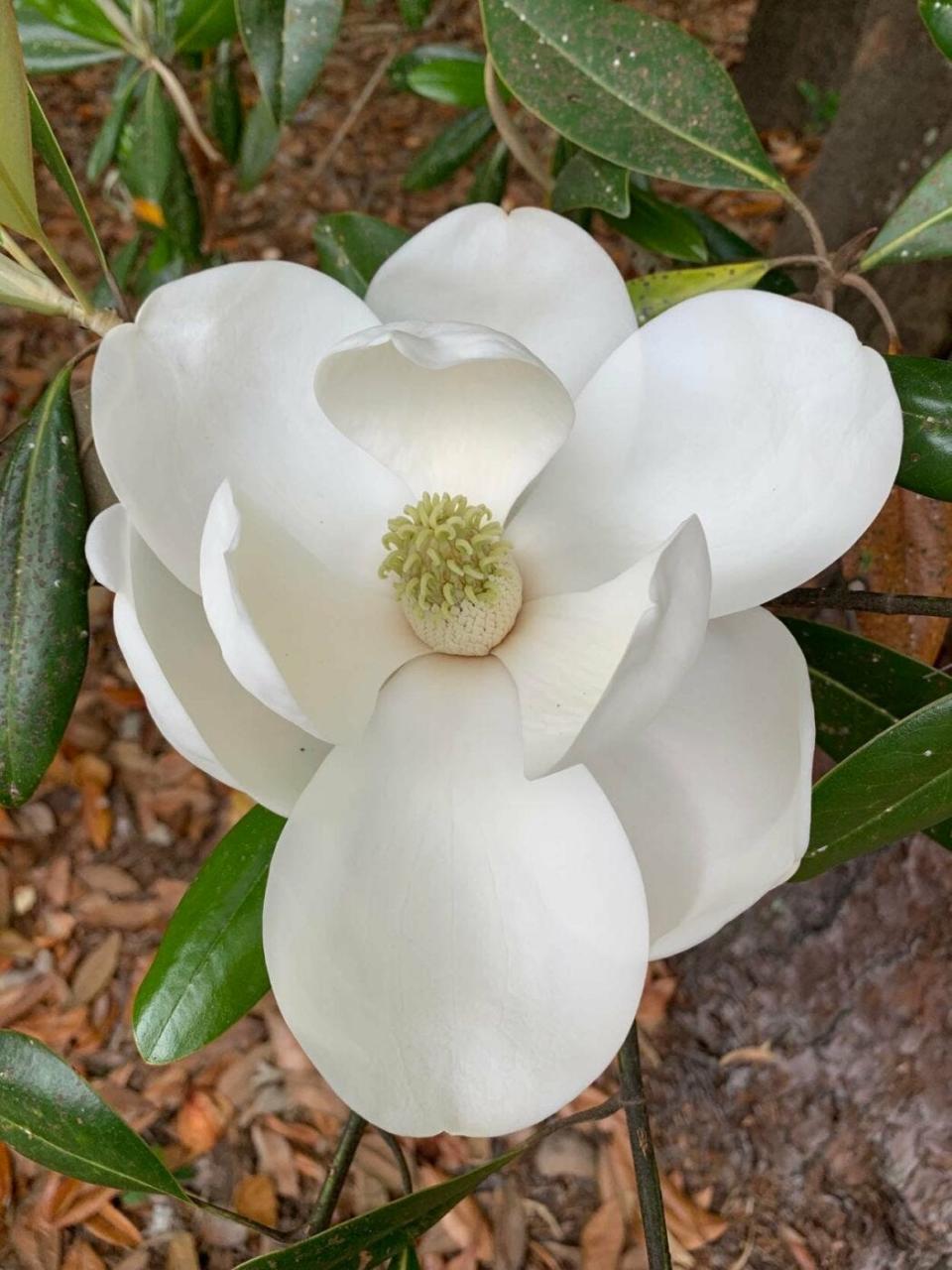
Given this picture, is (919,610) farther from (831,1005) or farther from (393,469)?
(831,1005)

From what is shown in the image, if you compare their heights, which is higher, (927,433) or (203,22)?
(927,433)

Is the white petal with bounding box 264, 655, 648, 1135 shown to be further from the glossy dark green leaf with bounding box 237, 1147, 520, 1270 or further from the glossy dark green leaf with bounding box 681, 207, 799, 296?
the glossy dark green leaf with bounding box 681, 207, 799, 296

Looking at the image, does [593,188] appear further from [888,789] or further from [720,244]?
[888,789]

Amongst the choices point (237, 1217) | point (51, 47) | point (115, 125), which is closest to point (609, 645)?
point (237, 1217)

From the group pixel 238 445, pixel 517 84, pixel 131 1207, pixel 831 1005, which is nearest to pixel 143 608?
pixel 238 445

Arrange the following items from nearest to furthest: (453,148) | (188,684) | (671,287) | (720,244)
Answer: (188,684)
(671,287)
(720,244)
(453,148)

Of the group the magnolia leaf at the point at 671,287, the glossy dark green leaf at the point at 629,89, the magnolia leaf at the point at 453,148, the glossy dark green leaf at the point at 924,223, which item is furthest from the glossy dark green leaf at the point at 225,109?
the glossy dark green leaf at the point at 924,223
